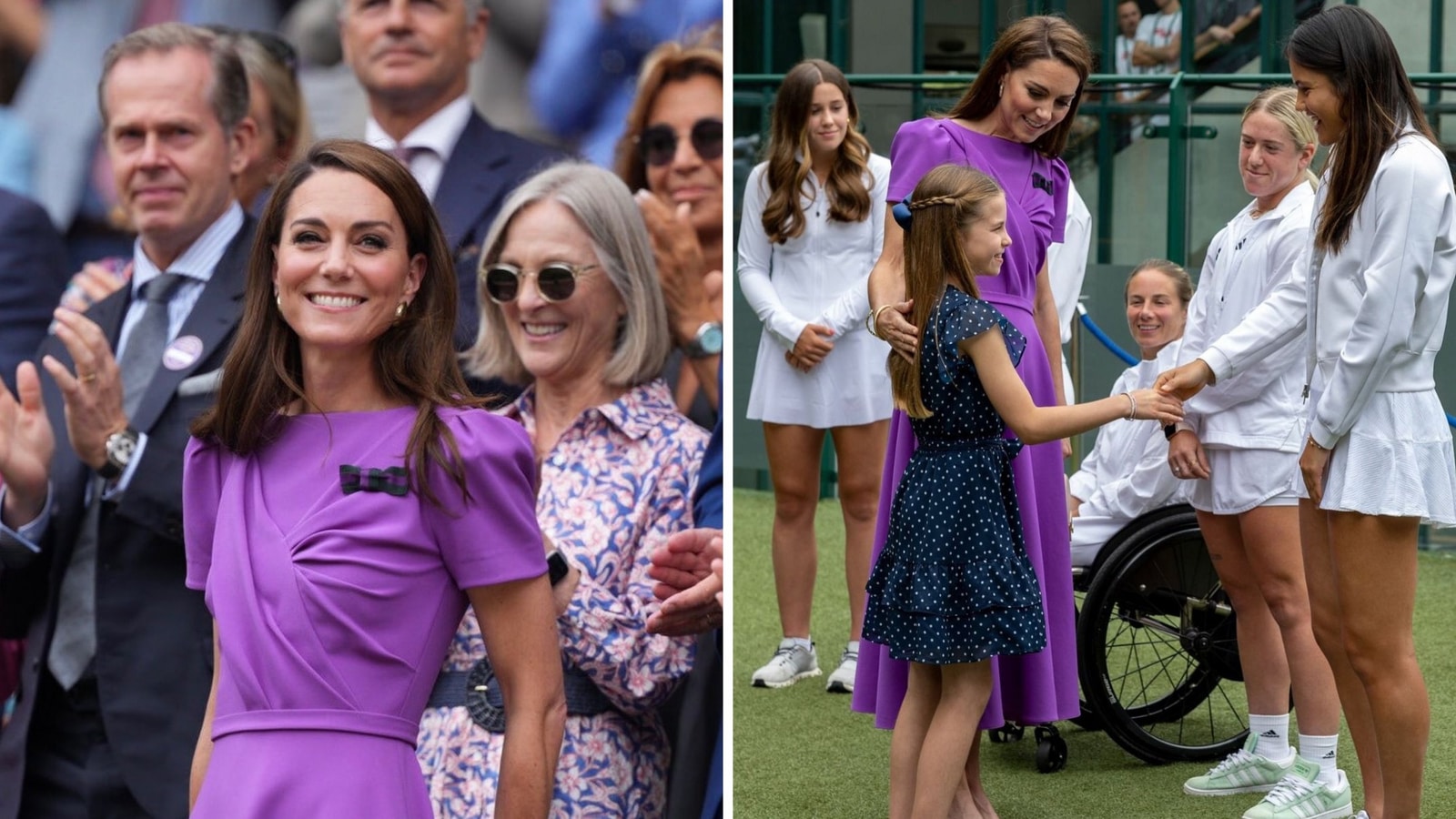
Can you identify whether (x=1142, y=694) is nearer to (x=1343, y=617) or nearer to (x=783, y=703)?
(x=783, y=703)

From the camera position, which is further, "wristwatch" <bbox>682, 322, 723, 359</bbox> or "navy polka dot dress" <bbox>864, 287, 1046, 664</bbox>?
"wristwatch" <bbox>682, 322, 723, 359</bbox>

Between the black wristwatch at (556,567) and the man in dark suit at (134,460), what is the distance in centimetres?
75

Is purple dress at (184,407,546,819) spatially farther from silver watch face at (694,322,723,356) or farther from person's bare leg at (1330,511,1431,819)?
person's bare leg at (1330,511,1431,819)

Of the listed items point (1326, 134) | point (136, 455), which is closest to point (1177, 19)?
point (1326, 134)

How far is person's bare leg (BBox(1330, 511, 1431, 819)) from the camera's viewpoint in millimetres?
3354

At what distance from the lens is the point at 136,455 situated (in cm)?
352

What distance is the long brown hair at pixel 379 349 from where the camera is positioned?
2.60 metres

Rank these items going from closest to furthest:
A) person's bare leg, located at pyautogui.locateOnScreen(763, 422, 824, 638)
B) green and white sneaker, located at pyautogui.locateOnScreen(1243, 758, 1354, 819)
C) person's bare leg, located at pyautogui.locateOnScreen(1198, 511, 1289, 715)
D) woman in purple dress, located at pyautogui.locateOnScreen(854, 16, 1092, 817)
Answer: woman in purple dress, located at pyautogui.locateOnScreen(854, 16, 1092, 817) < green and white sneaker, located at pyautogui.locateOnScreen(1243, 758, 1354, 819) < person's bare leg, located at pyautogui.locateOnScreen(1198, 511, 1289, 715) < person's bare leg, located at pyautogui.locateOnScreen(763, 422, 824, 638)

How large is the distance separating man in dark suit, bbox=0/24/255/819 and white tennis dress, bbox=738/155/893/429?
80.5 inches

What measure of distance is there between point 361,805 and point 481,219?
1335 mm

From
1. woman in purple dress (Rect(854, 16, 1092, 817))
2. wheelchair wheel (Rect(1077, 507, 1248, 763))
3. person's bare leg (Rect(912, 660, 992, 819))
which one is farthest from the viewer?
wheelchair wheel (Rect(1077, 507, 1248, 763))

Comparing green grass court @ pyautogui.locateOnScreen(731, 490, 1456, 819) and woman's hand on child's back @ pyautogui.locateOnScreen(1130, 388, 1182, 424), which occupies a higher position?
woman's hand on child's back @ pyautogui.locateOnScreen(1130, 388, 1182, 424)

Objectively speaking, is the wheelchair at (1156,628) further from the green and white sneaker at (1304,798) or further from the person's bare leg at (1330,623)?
the person's bare leg at (1330,623)

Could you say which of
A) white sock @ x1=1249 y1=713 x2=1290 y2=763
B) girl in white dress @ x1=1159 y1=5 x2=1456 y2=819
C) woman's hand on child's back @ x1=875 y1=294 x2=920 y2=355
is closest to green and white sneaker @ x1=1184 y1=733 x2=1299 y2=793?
white sock @ x1=1249 y1=713 x2=1290 y2=763
